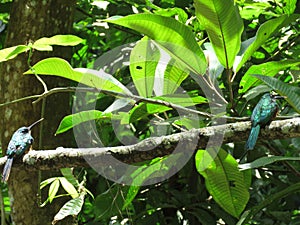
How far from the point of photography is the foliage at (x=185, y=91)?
38.7 inches

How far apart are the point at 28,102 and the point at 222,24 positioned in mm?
691

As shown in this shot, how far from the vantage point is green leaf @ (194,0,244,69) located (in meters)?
0.95

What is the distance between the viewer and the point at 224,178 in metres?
1.20

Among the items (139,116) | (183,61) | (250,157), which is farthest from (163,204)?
(183,61)

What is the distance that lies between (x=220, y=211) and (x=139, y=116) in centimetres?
57

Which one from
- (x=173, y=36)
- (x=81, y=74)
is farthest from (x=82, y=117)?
(x=173, y=36)

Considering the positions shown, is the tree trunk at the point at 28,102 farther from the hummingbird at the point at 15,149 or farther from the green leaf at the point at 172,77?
the green leaf at the point at 172,77

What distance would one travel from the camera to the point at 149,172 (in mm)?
1276

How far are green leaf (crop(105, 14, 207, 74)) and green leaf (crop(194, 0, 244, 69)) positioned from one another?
36mm

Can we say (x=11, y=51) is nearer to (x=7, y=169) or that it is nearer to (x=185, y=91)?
(x=7, y=169)

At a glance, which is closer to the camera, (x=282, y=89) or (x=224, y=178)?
(x=282, y=89)

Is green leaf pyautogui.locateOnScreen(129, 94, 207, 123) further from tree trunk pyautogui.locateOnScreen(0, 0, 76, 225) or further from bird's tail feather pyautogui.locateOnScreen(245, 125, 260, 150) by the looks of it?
tree trunk pyautogui.locateOnScreen(0, 0, 76, 225)

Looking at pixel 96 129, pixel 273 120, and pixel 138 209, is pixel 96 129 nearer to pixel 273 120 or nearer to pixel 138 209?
pixel 138 209

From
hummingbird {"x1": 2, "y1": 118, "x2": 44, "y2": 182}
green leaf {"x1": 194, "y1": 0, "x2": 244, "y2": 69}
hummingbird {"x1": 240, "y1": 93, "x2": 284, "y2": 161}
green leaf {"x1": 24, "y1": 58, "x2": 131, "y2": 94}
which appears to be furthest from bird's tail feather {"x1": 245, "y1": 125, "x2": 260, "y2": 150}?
hummingbird {"x1": 2, "y1": 118, "x2": 44, "y2": 182}
